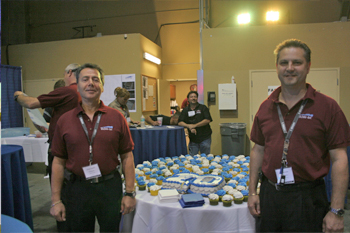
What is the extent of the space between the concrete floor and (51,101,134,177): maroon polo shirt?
157 cm

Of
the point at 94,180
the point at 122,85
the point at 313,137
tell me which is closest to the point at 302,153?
the point at 313,137

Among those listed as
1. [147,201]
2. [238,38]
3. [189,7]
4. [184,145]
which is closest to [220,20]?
[189,7]

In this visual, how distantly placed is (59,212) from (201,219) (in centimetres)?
85

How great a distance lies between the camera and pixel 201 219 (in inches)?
61.1

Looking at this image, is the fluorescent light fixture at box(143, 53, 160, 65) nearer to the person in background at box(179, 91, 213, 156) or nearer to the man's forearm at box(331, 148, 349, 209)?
the person in background at box(179, 91, 213, 156)

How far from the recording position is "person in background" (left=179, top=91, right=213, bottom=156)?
13.6 ft

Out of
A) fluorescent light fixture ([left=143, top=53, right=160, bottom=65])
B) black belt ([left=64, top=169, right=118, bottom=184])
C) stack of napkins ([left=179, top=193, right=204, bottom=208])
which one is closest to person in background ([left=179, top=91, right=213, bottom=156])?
stack of napkins ([left=179, top=193, right=204, bottom=208])

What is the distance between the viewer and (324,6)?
627 centimetres

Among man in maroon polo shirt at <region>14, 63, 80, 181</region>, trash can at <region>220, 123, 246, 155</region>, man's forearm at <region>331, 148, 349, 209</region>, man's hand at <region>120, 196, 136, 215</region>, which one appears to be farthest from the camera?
trash can at <region>220, 123, 246, 155</region>

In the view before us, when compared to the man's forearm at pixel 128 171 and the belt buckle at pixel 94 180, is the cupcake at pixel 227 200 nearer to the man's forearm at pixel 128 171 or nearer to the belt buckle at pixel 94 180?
the man's forearm at pixel 128 171

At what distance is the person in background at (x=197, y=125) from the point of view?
4.15 meters

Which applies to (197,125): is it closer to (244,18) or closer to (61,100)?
(61,100)

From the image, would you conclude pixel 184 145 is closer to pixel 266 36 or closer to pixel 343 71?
pixel 266 36

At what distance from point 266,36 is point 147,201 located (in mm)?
4846
